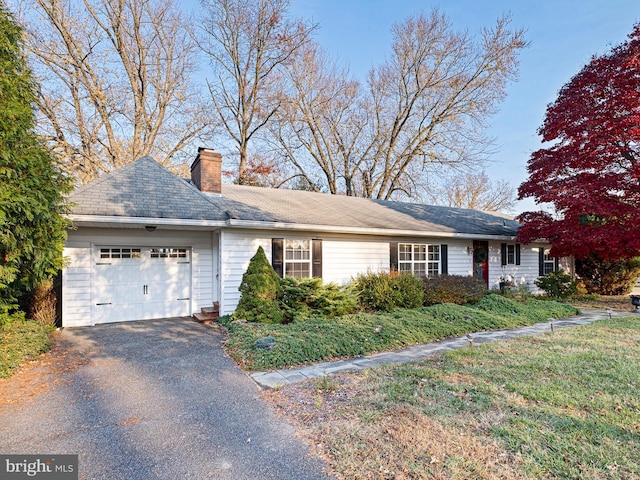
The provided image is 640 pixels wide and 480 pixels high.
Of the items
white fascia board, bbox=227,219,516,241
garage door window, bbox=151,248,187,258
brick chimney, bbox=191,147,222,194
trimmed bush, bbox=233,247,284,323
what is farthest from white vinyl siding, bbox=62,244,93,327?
trimmed bush, bbox=233,247,284,323

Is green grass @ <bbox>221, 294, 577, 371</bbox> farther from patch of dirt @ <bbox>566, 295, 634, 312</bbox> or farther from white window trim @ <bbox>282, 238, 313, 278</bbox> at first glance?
patch of dirt @ <bbox>566, 295, 634, 312</bbox>

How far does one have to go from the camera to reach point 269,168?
2152cm

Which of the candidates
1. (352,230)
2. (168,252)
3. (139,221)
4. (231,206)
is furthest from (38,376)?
(352,230)

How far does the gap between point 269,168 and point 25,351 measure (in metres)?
17.5

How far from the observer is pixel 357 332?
20.6 feet

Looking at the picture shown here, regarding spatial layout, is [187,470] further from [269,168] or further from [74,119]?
[269,168]

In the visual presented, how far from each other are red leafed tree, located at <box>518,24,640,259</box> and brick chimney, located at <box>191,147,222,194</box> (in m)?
9.89

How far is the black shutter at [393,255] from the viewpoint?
413 inches

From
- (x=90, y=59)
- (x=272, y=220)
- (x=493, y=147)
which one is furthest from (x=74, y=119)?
(x=493, y=147)

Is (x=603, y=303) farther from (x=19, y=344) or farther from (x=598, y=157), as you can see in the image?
(x=19, y=344)

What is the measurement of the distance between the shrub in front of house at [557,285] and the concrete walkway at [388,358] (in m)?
5.12

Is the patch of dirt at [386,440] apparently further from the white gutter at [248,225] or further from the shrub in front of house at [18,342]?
the white gutter at [248,225]

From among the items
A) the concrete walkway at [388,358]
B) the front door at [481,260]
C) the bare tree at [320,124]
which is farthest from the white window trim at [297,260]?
the bare tree at [320,124]

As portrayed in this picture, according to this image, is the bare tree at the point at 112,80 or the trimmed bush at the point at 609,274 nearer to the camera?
the trimmed bush at the point at 609,274
